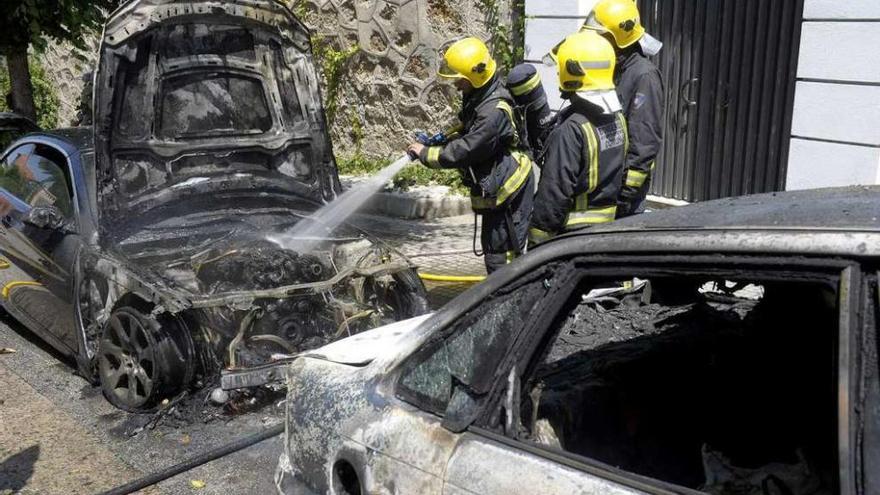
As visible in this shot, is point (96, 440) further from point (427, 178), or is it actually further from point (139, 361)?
point (427, 178)

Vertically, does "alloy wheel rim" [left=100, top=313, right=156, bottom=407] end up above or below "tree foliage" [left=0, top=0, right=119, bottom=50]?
below

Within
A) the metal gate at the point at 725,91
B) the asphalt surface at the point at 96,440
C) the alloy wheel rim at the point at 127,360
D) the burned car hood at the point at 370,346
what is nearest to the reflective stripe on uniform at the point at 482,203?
the asphalt surface at the point at 96,440

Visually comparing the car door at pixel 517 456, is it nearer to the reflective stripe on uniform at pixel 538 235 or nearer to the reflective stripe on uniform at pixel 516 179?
the reflective stripe on uniform at pixel 538 235

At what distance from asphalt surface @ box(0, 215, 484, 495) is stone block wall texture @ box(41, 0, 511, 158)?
6.20 m

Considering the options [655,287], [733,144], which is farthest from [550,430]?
[733,144]

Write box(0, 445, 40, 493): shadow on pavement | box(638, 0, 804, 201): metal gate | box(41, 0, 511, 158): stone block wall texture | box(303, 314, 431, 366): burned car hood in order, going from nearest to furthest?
box(303, 314, 431, 366): burned car hood → box(0, 445, 40, 493): shadow on pavement → box(638, 0, 804, 201): metal gate → box(41, 0, 511, 158): stone block wall texture

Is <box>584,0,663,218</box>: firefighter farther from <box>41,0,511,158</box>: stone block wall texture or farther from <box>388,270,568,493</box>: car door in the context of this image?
<box>41,0,511,158</box>: stone block wall texture

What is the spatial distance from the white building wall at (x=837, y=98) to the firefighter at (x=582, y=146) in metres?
2.94

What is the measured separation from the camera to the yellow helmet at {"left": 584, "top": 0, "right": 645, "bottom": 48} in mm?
5715

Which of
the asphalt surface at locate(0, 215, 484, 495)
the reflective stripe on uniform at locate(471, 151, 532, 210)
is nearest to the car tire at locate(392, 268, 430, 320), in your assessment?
the reflective stripe on uniform at locate(471, 151, 532, 210)

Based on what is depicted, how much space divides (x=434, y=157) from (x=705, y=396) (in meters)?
2.95

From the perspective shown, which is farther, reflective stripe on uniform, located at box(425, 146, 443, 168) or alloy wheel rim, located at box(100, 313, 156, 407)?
reflective stripe on uniform, located at box(425, 146, 443, 168)

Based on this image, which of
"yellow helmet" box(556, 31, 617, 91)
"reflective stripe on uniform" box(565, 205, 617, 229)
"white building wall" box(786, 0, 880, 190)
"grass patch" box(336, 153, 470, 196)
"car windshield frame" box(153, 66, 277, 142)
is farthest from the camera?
"grass patch" box(336, 153, 470, 196)

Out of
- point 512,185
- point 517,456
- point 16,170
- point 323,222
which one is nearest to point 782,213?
point 517,456
